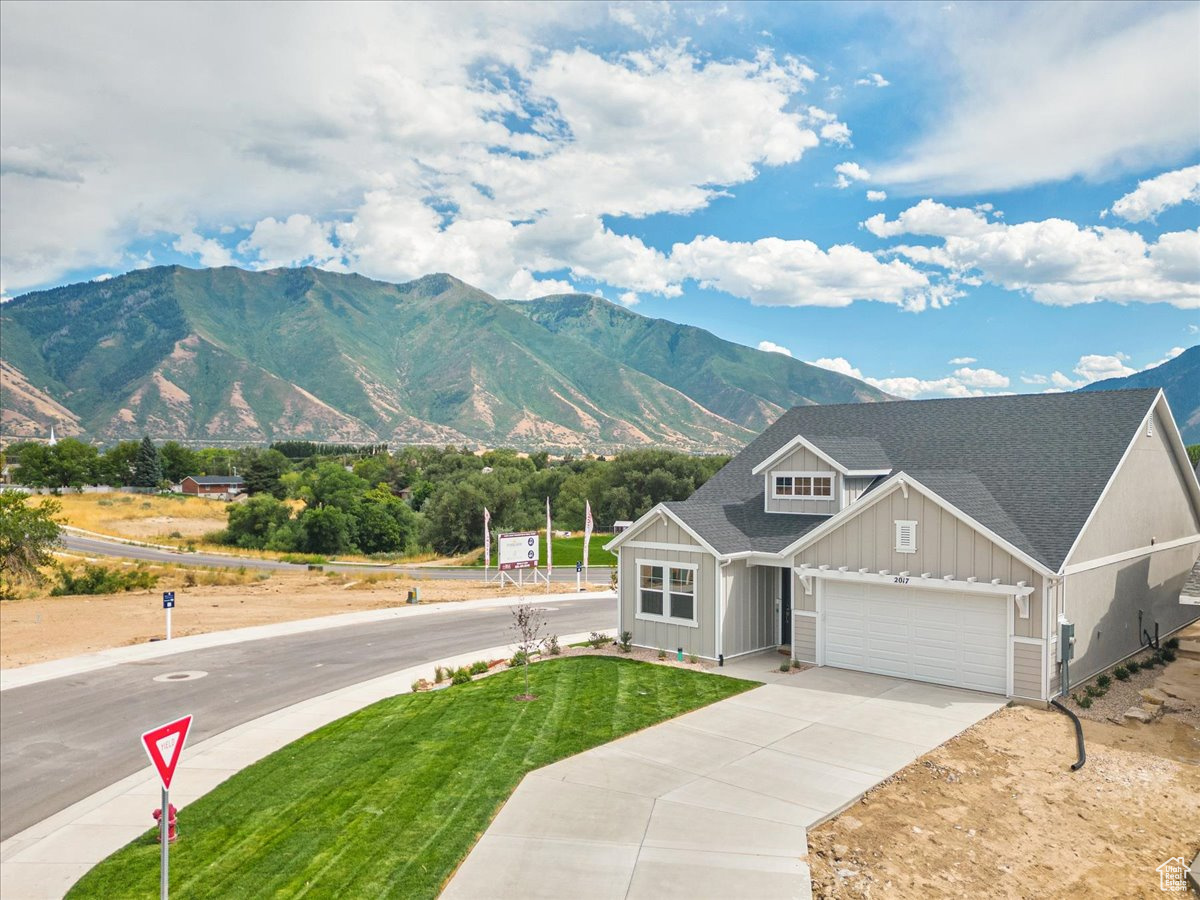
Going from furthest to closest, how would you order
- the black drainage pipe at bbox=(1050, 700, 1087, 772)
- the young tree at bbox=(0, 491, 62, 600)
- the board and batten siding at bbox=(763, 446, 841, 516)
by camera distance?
the young tree at bbox=(0, 491, 62, 600) < the board and batten siding at bbox=(763, 446, 841, 516) < the black drainage pipe at bbox=(1050, 700, 1087, 772)

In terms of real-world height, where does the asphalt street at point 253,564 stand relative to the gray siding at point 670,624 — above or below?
below

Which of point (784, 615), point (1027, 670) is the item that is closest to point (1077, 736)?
point (1027, 670)

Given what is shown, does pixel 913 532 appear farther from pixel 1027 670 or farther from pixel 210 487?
pixel 210 487

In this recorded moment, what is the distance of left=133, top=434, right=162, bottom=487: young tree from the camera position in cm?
12194

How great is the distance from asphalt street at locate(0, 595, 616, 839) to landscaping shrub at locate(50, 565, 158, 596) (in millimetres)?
17832

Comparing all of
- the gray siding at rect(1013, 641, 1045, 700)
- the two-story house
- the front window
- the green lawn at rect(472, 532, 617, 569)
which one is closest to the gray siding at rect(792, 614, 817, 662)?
the two-story house

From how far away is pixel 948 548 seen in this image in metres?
15.9

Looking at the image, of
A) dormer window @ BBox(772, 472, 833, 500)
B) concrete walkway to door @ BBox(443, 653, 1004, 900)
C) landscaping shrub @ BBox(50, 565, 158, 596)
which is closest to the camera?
concrete walkway to door @ BBox(443, 653, 1004, 900)

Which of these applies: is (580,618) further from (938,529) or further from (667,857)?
(667,857)

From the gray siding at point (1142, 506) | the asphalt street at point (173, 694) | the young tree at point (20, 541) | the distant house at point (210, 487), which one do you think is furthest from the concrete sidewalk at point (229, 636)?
the distant house at point (210, 487)

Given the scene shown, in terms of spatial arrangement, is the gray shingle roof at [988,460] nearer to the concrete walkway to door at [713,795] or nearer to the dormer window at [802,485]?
the dormer window at [802,485]

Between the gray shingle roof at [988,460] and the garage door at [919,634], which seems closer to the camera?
the garage door at [919,634]

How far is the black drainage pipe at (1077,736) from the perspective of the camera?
37.9ft

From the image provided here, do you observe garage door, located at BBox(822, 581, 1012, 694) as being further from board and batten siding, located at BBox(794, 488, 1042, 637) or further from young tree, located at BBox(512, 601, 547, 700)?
young tree, located at BBox(512, 601, 547, 700)
